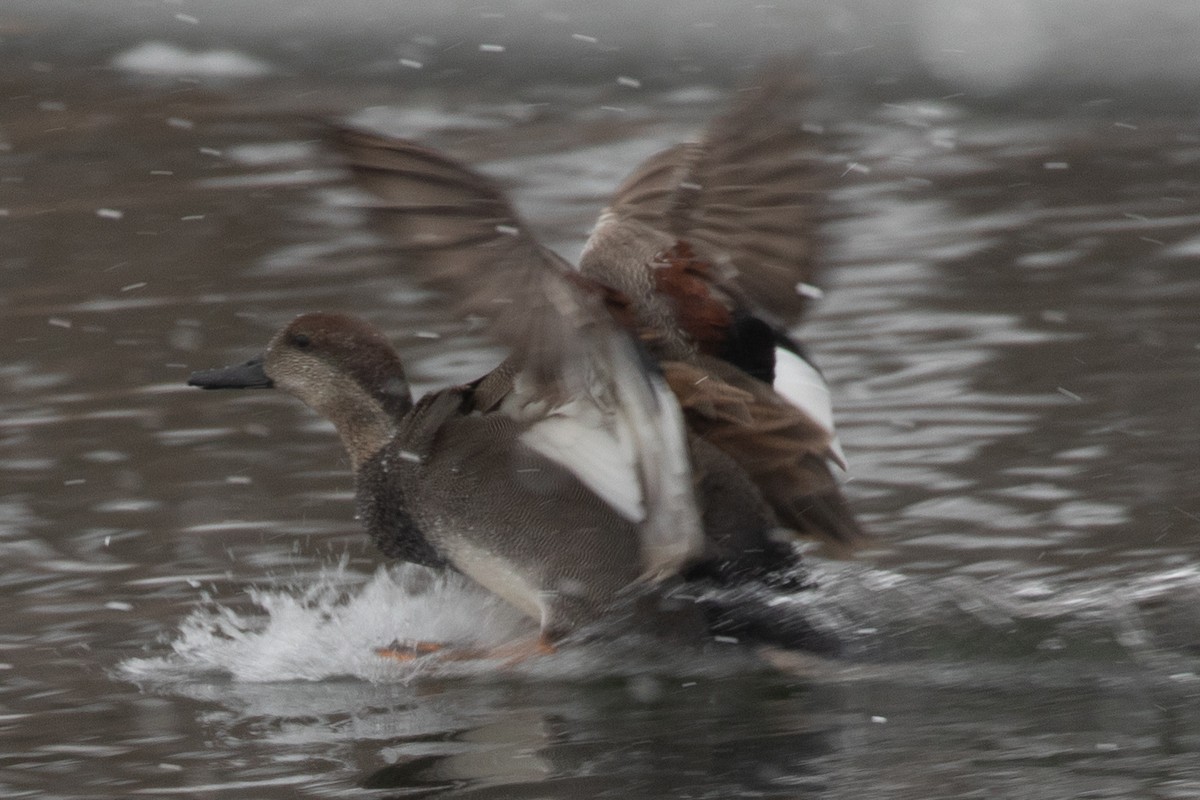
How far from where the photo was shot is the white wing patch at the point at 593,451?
439 cm

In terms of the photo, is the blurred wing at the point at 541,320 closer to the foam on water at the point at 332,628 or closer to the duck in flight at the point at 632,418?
the duck in flight at the point at 632,418

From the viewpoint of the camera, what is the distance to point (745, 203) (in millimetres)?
4984

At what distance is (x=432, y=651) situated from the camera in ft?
15.6

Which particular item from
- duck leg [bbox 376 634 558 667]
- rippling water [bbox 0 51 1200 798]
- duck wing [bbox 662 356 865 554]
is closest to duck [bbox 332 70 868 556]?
duck wing [bbox 662 356 865 554]

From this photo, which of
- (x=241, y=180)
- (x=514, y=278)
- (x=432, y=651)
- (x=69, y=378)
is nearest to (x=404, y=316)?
(x=69, y=378)

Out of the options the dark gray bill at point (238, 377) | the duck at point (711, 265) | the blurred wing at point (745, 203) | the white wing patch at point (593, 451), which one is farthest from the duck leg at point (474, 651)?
the blurred wing at point (745, 203)

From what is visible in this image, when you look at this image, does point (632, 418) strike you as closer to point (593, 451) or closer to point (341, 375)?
point (593, 451)

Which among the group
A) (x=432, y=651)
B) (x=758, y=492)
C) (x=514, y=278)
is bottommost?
(x=432, y=651)

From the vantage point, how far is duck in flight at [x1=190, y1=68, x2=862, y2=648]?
438cm

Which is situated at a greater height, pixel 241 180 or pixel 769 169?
pixel 769 169

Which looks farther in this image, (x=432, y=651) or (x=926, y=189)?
(x=926, y=189)

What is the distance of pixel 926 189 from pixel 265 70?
398cm

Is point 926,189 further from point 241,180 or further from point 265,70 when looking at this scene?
point 265,70

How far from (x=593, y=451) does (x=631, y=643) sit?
469 millimetres
